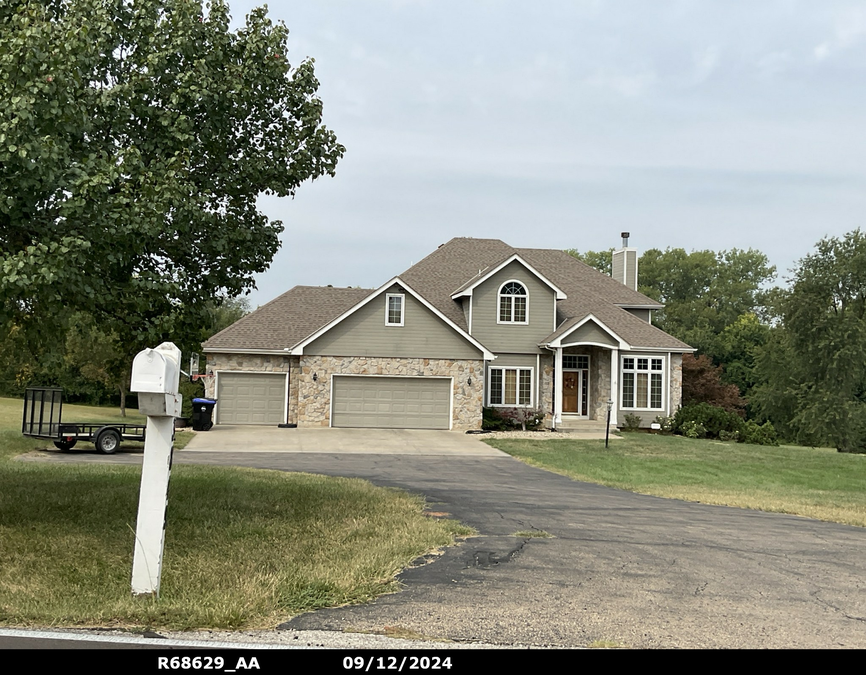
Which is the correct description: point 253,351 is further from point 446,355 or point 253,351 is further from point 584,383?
point 584,383

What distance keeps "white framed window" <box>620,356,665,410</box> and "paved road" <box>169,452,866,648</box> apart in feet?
61.7

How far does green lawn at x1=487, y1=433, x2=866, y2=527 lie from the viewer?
49.3ft

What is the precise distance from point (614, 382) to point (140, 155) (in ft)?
80.9

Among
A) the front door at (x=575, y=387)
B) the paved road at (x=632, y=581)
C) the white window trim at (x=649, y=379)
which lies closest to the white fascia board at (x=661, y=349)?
the white window trim at (x=649, y=379)

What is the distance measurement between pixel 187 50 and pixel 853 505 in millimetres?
13884

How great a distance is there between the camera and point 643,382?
32.1 m

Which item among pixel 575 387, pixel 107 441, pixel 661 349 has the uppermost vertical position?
pixel 661 349

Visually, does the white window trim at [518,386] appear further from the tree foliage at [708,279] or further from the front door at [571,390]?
the tree foliage at [708,279]

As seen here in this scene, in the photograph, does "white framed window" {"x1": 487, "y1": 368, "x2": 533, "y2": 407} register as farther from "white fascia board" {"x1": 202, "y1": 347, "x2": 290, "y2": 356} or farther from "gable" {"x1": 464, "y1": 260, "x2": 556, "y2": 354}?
"white fascia board" {"x1": 202, "y1": 347, "x2": 290, "y2": 356}

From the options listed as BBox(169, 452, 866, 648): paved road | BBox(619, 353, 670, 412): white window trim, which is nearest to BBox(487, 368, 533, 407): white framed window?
BBox(619, 353, 670, 412): white window trim

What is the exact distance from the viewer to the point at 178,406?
6.66 meters

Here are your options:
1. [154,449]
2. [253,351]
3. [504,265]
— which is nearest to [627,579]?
[154,449]

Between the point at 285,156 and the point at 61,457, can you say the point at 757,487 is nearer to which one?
the point at 285,156

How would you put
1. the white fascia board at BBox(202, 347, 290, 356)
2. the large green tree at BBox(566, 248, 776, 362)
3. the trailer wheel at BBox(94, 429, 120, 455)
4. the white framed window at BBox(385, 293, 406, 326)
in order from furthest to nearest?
the large green tree at BBox(566, 248, 776, 362), the white fascia board at BBox(202, 347, 290, 356), the white framed window at BBox(385, 293, 406, 326), the trailer wheel at BBox(94, 429, 120, 455)
